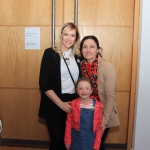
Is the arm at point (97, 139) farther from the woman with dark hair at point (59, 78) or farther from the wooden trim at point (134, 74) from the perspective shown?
the wooden trim at point (134, 74)

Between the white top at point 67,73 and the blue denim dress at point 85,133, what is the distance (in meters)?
0.25

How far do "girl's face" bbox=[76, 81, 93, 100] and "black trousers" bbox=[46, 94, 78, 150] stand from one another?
0.19 meters

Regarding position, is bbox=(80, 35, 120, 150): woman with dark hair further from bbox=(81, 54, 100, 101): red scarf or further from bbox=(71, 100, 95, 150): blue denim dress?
bbox=(71, 100, 95, 150): blue denim dress

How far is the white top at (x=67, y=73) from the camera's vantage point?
169 centimetres

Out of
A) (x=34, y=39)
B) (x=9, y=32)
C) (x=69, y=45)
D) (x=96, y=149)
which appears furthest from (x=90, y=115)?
(x=9, y=32)

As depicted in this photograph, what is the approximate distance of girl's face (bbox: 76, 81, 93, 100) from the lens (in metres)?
1.56

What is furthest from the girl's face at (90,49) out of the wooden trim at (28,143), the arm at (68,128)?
the wooden trim at (28,143)

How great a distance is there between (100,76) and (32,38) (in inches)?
44.7

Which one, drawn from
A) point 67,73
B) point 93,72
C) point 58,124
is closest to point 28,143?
point 58,124

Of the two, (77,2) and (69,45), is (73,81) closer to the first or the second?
(69,45)

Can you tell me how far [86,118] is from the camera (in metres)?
1.56

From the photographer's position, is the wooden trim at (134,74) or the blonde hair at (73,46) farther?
the wooden trim at (134,74)

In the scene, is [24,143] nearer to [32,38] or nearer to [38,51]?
[38,51]

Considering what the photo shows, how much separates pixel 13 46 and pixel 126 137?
181cm
